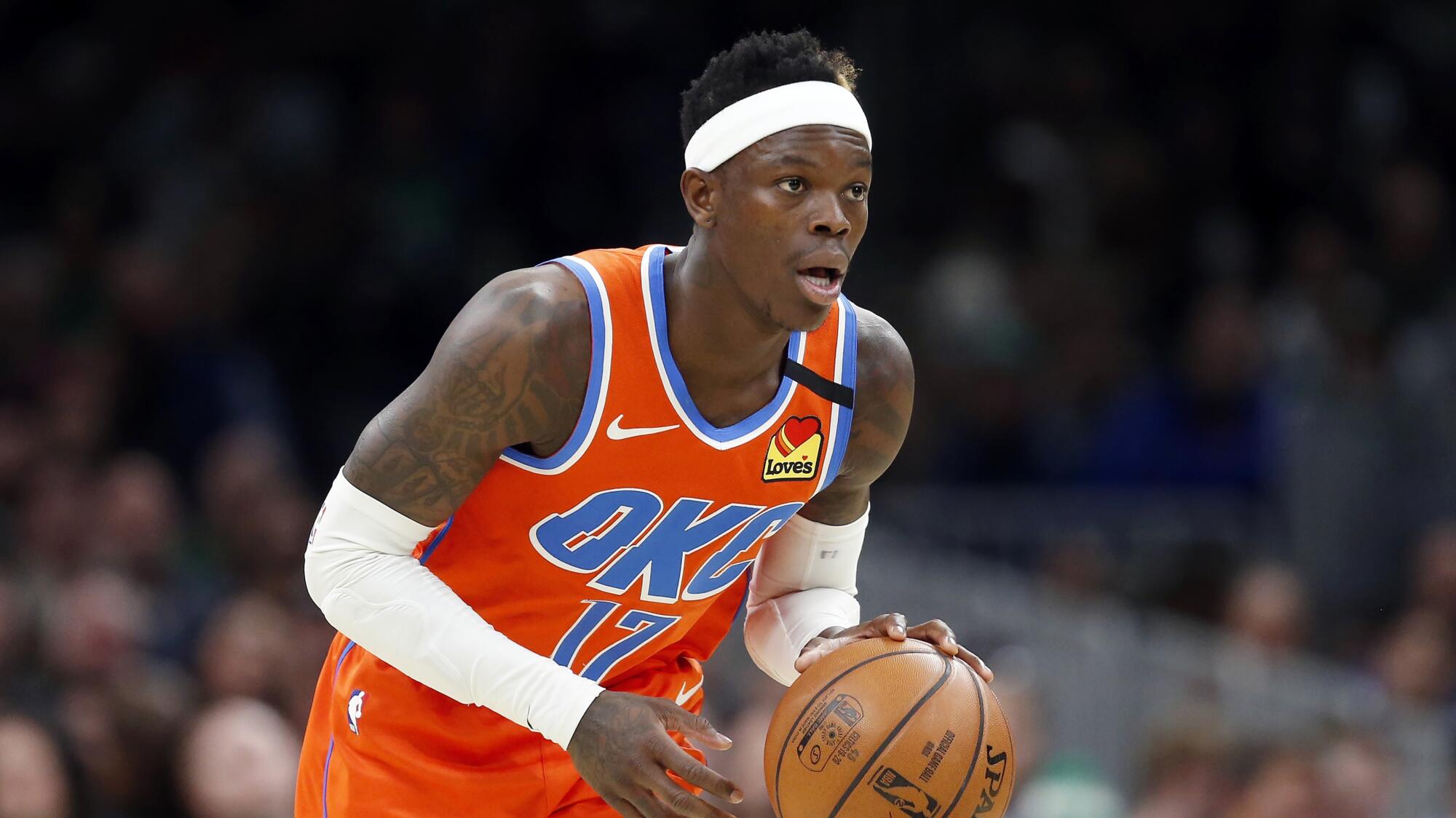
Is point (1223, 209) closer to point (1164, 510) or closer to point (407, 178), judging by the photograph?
point (1164, 510)

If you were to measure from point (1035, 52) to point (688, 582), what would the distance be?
27.2 ft

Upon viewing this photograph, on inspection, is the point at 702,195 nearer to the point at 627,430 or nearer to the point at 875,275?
the point at 627,430

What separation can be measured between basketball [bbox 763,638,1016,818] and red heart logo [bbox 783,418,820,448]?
17.4 inches

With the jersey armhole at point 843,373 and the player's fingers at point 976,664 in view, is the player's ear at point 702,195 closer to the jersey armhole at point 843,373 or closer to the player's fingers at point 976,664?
the jersey armhole at point 843,373

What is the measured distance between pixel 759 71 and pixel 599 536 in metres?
0.96

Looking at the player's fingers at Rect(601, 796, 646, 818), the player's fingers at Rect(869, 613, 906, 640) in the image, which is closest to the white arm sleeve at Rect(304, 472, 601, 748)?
the player's fingers at Rect(601, 796, 646, 818)

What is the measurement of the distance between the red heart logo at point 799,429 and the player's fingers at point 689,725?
2.29 feet

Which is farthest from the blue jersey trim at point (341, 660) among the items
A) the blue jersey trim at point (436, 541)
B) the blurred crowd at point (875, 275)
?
the blurred crowd at point (875, 275)

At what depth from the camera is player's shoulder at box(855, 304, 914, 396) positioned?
3746mm

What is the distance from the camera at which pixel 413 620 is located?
11.0ft

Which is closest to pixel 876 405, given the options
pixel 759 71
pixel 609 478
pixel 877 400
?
pixel 877 400

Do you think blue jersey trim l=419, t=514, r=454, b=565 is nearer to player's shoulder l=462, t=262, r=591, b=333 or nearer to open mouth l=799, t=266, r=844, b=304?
player's shoulder l=462, t=262, r=591, b=333

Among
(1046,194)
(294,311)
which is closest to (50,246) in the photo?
(294,311)

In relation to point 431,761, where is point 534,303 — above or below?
above
